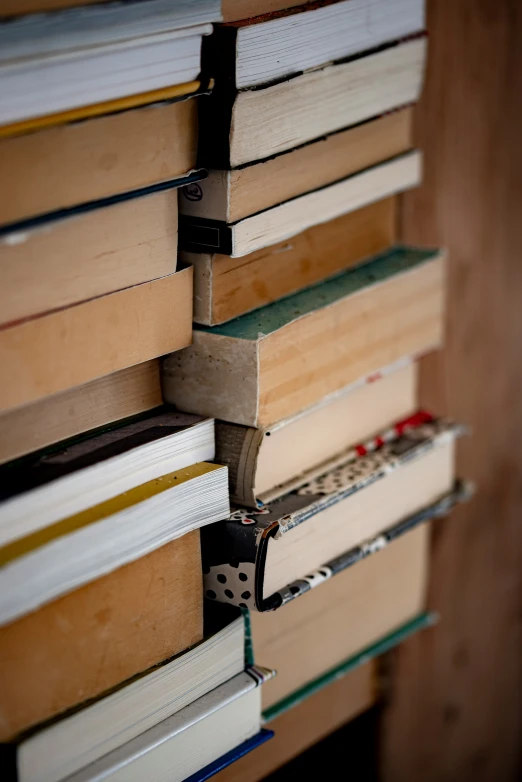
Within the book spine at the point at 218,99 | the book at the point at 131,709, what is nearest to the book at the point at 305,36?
the book spine at the point at 218,99

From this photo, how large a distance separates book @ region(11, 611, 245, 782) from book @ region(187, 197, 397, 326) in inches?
8.0

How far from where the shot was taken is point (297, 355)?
2.16 ft

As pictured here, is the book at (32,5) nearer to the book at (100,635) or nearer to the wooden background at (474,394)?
the book at (100,635)

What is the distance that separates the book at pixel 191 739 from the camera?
1.92 feet

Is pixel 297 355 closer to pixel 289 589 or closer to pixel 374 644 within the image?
pixel 289 589

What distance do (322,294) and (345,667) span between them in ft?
0.97

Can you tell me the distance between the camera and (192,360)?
2.12 feet

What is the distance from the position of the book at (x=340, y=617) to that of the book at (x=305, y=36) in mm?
351

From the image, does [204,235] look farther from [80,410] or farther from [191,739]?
[191,739]

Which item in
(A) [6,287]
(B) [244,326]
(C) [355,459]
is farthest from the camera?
(C) [355,459]

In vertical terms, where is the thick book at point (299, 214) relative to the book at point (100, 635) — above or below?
above

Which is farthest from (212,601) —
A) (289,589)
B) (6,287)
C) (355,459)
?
(6,287)

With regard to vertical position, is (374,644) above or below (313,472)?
below

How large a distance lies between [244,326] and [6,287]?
18cm
